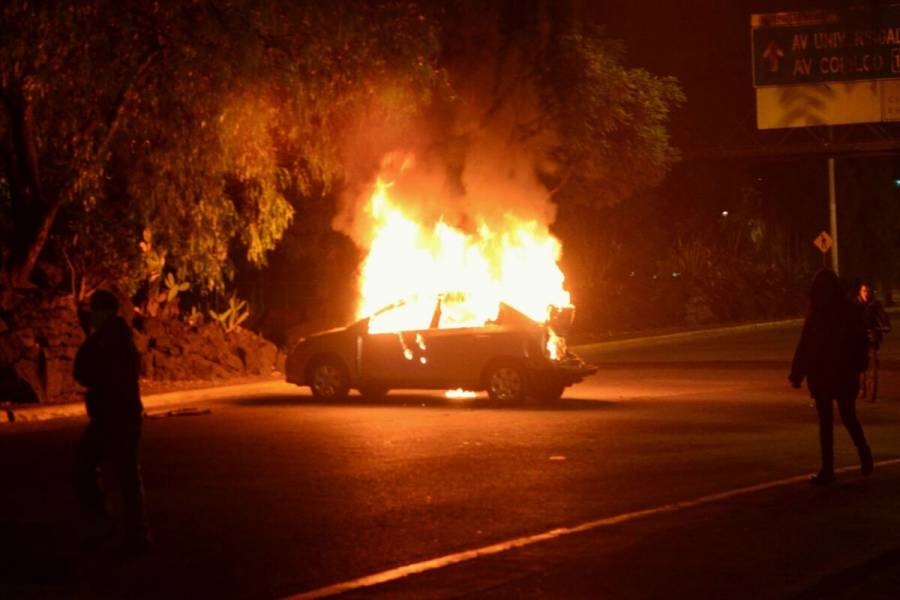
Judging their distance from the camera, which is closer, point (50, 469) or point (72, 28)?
point (50, 469)

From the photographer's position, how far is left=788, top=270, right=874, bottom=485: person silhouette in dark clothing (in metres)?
11.0

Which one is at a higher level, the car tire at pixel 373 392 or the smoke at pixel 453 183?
the smoke at pixel 453 183

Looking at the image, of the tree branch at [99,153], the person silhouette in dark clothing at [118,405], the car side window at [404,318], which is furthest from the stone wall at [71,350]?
the person silhouette in dark clothing at [118,405]

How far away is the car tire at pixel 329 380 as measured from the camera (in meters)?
20.0

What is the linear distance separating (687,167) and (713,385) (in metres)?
28.5

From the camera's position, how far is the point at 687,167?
50.1 metres

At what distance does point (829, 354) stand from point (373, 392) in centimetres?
1027

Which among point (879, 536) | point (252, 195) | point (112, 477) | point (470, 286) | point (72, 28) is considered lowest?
point (879, 536)

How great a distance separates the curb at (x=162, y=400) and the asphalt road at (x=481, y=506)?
656 mm

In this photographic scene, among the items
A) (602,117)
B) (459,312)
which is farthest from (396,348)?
(602,117)

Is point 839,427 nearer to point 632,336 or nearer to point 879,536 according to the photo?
point 879,536

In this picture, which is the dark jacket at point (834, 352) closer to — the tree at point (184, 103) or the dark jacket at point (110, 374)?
the dark jacket at point (110, 374)

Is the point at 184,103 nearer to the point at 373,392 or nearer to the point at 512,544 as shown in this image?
the point at 373,392

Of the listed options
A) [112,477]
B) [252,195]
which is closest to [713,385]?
[252,195]
